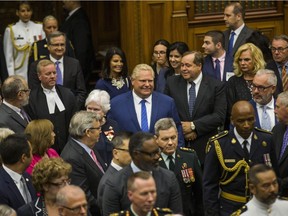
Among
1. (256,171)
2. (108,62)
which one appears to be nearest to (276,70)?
(108,62)

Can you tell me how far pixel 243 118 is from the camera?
7785 mm

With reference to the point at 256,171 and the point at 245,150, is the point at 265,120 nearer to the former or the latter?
the point at 245,150

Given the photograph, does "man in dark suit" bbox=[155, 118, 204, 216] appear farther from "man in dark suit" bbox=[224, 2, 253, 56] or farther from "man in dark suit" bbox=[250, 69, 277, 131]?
"man in dark suit" bbox=[224, 2, 253, 56]

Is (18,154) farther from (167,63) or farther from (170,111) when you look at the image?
(167,63)

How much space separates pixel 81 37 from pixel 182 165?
15.7 feet

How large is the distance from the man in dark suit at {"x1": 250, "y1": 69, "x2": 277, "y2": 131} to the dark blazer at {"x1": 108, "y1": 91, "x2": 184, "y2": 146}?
2.73ft

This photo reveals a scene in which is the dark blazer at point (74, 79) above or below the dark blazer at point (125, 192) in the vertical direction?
above

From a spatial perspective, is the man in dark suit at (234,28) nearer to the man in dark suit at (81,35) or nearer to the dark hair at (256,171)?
the man in dark suit at (81,35)

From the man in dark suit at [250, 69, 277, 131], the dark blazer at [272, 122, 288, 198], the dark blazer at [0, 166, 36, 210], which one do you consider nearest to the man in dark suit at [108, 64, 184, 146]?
the man in dark suit at [250, 69, 277, 131]

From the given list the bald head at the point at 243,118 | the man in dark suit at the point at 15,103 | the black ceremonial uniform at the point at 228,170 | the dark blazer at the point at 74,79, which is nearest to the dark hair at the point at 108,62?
the dark blazer at the point at 74,79

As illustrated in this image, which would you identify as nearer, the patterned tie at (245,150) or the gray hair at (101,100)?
the patterned tie at (245,150)

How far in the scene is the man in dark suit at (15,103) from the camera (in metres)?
8.94

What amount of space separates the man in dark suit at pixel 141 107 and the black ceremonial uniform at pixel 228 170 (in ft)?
4.75

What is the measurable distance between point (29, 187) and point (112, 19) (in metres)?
6.78
